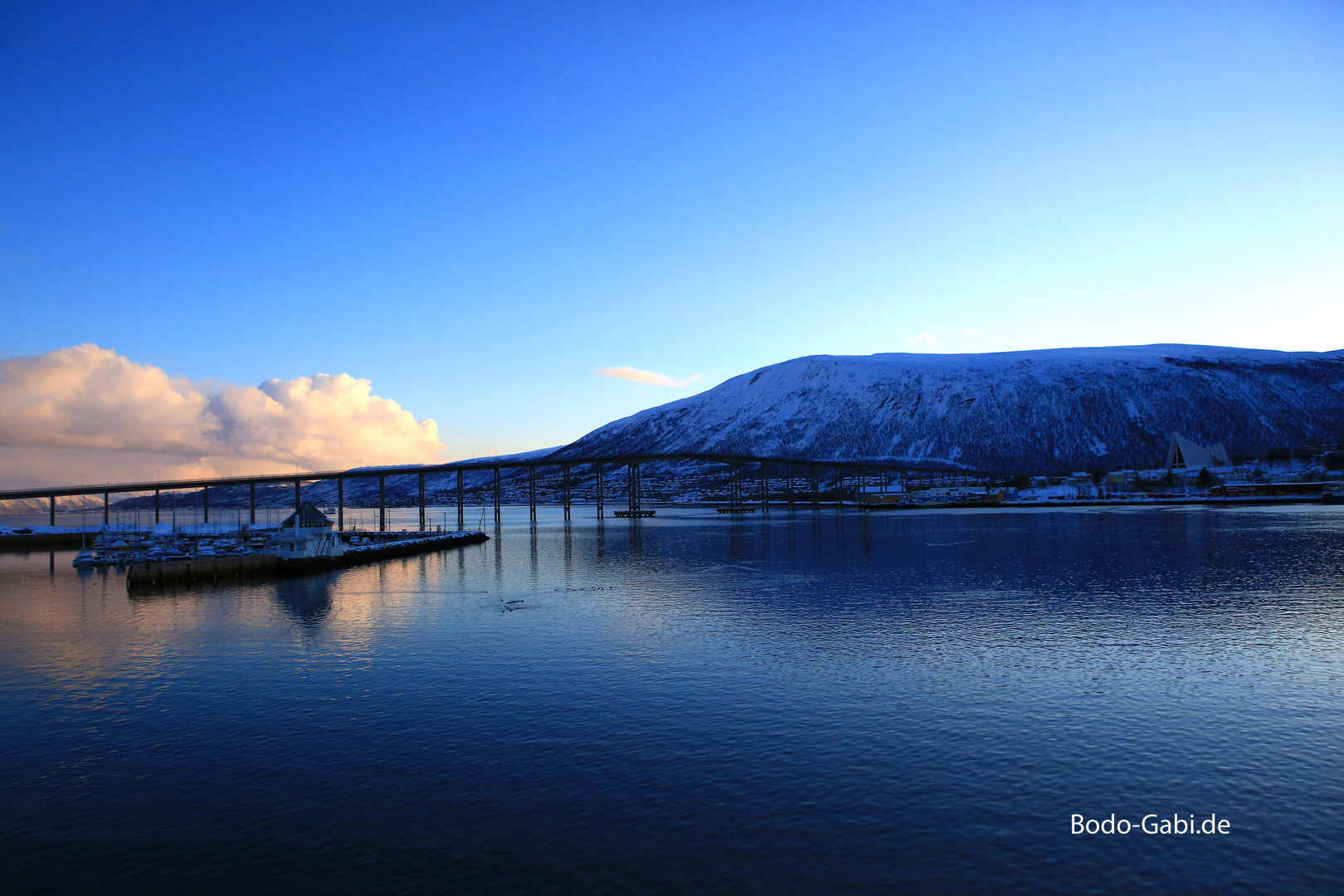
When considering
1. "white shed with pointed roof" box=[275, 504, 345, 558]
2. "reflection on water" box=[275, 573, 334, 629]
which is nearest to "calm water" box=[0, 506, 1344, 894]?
"reflection on water" box=[275, 573, 334, 629]

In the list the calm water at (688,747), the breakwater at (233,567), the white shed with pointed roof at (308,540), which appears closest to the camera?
the calm water at (688,747)

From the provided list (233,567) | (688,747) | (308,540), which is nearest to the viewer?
(688,747)

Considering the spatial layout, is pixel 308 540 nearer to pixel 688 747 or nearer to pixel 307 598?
pixel 307 598

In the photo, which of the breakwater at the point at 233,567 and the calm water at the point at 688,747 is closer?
the calm water at the point at 688,747

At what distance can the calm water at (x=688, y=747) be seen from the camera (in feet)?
43.2

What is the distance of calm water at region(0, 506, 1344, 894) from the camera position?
1317cm

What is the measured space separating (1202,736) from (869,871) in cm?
1128

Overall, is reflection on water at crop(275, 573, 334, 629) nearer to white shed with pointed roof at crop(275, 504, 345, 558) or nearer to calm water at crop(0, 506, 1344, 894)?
calm water at crop(0, 506, 1344, 894)

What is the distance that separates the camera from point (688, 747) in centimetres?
1878

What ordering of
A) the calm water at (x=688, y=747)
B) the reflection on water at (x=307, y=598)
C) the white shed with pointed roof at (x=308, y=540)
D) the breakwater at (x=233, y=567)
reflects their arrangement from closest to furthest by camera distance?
1. the calm water at (x=688, y=747)
2. the reflection on water at (x=307, y=598)
3. the breakwater at (x=233, y=567)
4. the white shed with pointed roof at (x=308, y=540)

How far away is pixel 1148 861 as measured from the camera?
12.9m

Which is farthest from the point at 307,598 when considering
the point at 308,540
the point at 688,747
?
the point at 688,747

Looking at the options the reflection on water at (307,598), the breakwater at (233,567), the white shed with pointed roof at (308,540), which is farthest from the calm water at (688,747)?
the white shed with pointed roof at (308,540)

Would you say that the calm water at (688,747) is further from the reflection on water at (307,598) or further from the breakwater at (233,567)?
the breakwater at (233,567)
